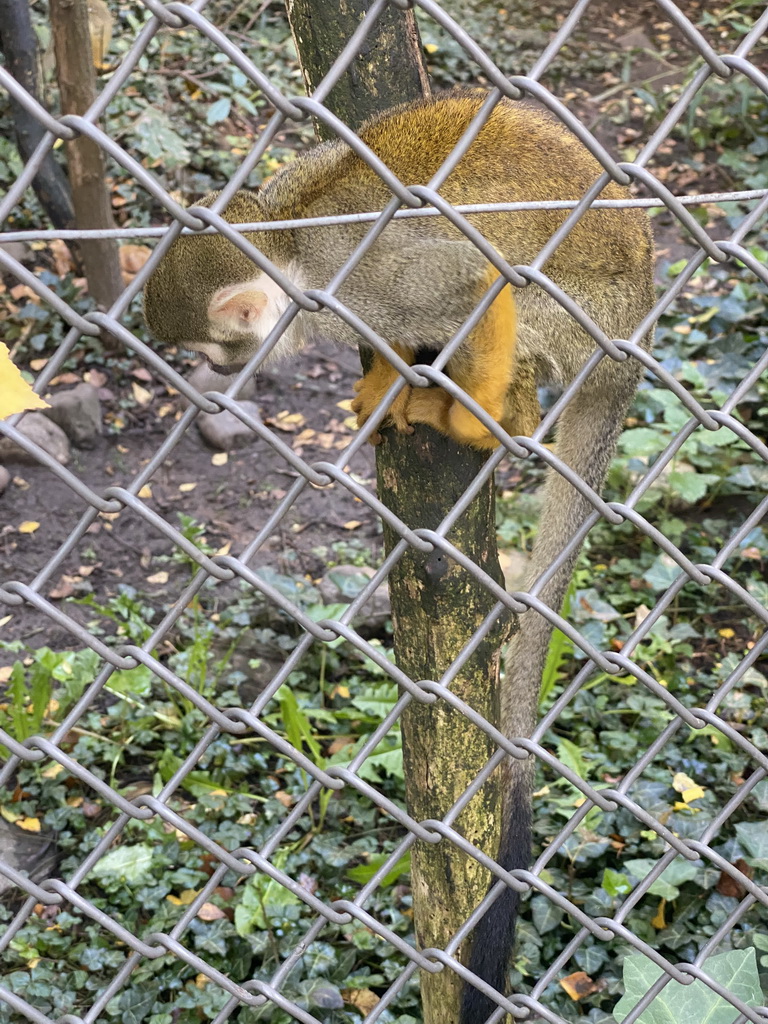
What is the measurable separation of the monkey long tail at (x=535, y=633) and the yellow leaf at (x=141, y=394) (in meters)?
2.74

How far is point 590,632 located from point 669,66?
17.8 feet

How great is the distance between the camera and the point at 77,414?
13.4 feet

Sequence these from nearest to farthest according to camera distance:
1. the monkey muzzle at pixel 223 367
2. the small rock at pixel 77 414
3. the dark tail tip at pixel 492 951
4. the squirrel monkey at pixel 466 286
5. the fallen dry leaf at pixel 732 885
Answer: the dark tail tip at pixel 492 951, the squirrel monkey at pixel 466 286, the monkey muzzle at pixel 223 367, the fallen dry leaf at pixel 732 885, the small rock at pixel 77 414

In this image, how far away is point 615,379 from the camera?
2.07m

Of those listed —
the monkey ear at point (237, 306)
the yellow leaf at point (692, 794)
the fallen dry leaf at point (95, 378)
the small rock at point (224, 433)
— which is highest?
the monkey ear at point (237, 306)

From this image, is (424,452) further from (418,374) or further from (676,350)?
(676,350)

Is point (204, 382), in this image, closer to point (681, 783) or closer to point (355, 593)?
point (355, 593)

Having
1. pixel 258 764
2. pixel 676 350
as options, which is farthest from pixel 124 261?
pixel 258 764

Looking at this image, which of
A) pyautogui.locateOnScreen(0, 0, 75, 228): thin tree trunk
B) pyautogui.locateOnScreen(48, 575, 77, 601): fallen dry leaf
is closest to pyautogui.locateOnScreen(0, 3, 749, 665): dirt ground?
pyautogui.locateOnScreen(48, 575, 77, 601): fallen dry leaf

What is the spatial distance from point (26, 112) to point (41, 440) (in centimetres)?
134

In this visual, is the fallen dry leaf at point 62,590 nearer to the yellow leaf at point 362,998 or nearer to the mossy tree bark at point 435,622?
the yellow leaf at point 362,998

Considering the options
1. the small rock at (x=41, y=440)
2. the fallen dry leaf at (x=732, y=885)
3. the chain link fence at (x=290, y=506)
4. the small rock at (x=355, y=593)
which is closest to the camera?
the chain link fence at (x=290, y=506)

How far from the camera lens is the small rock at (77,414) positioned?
4086 mm

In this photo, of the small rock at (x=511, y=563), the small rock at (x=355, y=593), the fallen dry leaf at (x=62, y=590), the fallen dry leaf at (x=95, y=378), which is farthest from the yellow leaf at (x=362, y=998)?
the fallen dry leaf at (x=95, y=378)
